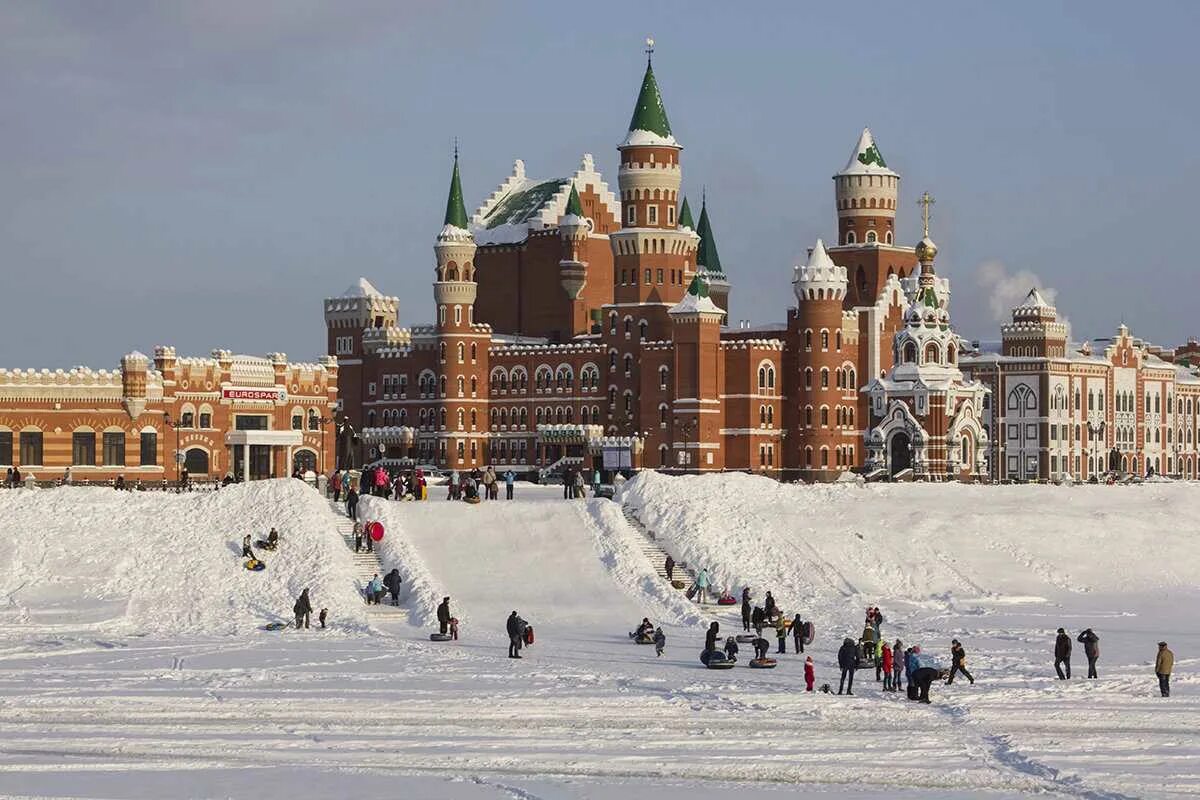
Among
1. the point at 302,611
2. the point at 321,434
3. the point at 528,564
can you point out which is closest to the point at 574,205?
the point at 321,434

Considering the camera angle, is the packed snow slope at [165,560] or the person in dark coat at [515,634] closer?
the person in dark coat at [515,634]

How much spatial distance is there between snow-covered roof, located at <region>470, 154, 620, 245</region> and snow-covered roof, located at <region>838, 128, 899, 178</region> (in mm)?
20605

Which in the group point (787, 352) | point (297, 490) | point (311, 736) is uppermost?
point (787, 352)

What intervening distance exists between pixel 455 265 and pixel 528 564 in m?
65.2

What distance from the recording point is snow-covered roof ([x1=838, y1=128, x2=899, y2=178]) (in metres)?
124

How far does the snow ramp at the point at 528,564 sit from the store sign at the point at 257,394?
28826mm

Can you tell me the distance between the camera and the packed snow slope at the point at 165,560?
56.8 metres

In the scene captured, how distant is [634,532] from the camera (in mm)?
66562

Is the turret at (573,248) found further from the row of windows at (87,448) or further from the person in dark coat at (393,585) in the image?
the person in dark coat at (393,585)

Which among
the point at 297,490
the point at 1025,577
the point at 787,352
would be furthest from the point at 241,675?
the point at 787,352

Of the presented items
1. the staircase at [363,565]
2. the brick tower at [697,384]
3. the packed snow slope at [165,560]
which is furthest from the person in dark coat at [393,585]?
the brick tower at [697,384]

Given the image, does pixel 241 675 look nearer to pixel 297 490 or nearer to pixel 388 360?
pixel 297 490

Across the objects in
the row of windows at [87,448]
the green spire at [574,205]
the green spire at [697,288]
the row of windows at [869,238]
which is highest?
the green spire at [574,205]

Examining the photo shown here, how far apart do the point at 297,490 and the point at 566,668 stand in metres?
22.3
